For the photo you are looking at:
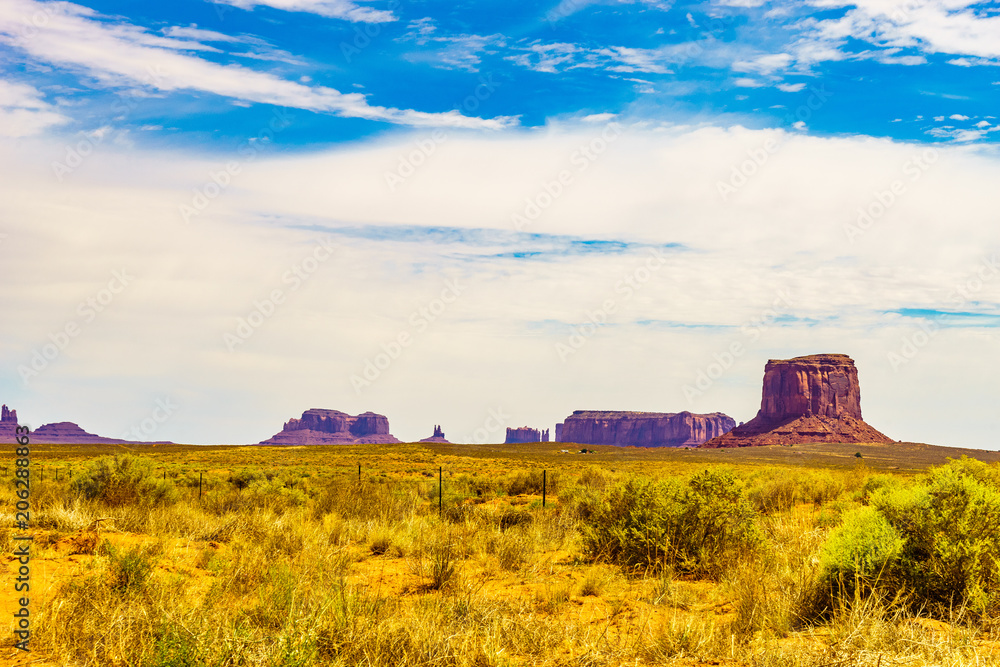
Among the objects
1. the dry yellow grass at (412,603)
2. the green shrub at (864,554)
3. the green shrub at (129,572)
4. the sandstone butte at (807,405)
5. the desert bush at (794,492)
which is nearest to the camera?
the dry yellow grass at (412,603)

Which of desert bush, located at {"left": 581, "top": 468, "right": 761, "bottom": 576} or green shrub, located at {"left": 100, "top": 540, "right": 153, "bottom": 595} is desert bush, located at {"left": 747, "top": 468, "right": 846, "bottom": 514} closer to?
desert bush, located at {"left": 581, "top": 468, "right": 761, "bottom": 576}

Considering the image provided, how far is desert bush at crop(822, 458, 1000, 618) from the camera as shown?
23.3 ft

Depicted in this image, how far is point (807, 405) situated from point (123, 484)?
170866 millimetres

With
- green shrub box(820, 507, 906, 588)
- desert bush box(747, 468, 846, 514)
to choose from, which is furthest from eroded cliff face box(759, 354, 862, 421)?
green shrub box(820, 507, 906, 588)

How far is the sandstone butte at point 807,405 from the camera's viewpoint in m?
153

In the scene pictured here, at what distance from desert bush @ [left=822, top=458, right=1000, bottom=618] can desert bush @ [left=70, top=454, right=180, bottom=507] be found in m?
14.2

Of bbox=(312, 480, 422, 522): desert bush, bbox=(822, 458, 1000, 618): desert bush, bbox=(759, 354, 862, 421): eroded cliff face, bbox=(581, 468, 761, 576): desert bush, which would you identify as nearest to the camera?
bbox=(822, 458, 1000, 618): desert bush

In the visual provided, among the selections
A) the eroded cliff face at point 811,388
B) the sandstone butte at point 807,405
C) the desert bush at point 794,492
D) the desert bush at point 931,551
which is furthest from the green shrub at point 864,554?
the eroded cliff face at point 811,388

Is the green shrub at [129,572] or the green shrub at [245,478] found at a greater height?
the green shrub at [129,572]

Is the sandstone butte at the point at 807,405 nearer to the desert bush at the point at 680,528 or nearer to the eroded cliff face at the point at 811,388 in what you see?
the eroded cliff face at the point at 811,388

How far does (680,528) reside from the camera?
10.6m

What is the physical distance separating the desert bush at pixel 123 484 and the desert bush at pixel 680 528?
10.8 m

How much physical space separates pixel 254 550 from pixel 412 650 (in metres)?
5.39

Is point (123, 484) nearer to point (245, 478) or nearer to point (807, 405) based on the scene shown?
point (245, 478)
